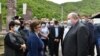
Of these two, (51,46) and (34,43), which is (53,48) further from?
(34,43)

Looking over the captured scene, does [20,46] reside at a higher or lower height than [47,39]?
higher

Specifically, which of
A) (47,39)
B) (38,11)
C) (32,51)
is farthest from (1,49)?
(38,11)

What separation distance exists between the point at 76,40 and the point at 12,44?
92.6 inches

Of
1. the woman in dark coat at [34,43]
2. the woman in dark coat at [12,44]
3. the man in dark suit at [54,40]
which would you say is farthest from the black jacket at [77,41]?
the man in dark suit at [54,40]

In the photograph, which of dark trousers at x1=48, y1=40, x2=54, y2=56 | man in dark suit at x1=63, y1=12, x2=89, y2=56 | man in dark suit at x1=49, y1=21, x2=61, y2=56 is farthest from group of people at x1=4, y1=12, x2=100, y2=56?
dark trousers at x1=48, y1=40, x2=54, y2=56

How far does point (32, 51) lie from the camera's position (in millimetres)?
9664

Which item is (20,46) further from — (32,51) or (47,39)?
(47,39)

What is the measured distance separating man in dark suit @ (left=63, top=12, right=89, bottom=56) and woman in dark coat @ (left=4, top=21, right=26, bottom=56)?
2.07m

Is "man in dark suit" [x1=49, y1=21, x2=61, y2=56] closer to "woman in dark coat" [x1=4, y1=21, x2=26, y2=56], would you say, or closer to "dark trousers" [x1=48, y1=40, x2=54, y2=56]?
"dark trousers" [x1=48, y1=40, x2=54, y2=56]

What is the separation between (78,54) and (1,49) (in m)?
6.34

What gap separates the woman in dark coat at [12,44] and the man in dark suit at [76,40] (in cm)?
207

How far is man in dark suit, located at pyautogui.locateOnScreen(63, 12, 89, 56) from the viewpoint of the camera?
31.2ft

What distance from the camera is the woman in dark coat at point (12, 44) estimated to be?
1134 cm

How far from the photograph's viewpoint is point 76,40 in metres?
9.63
